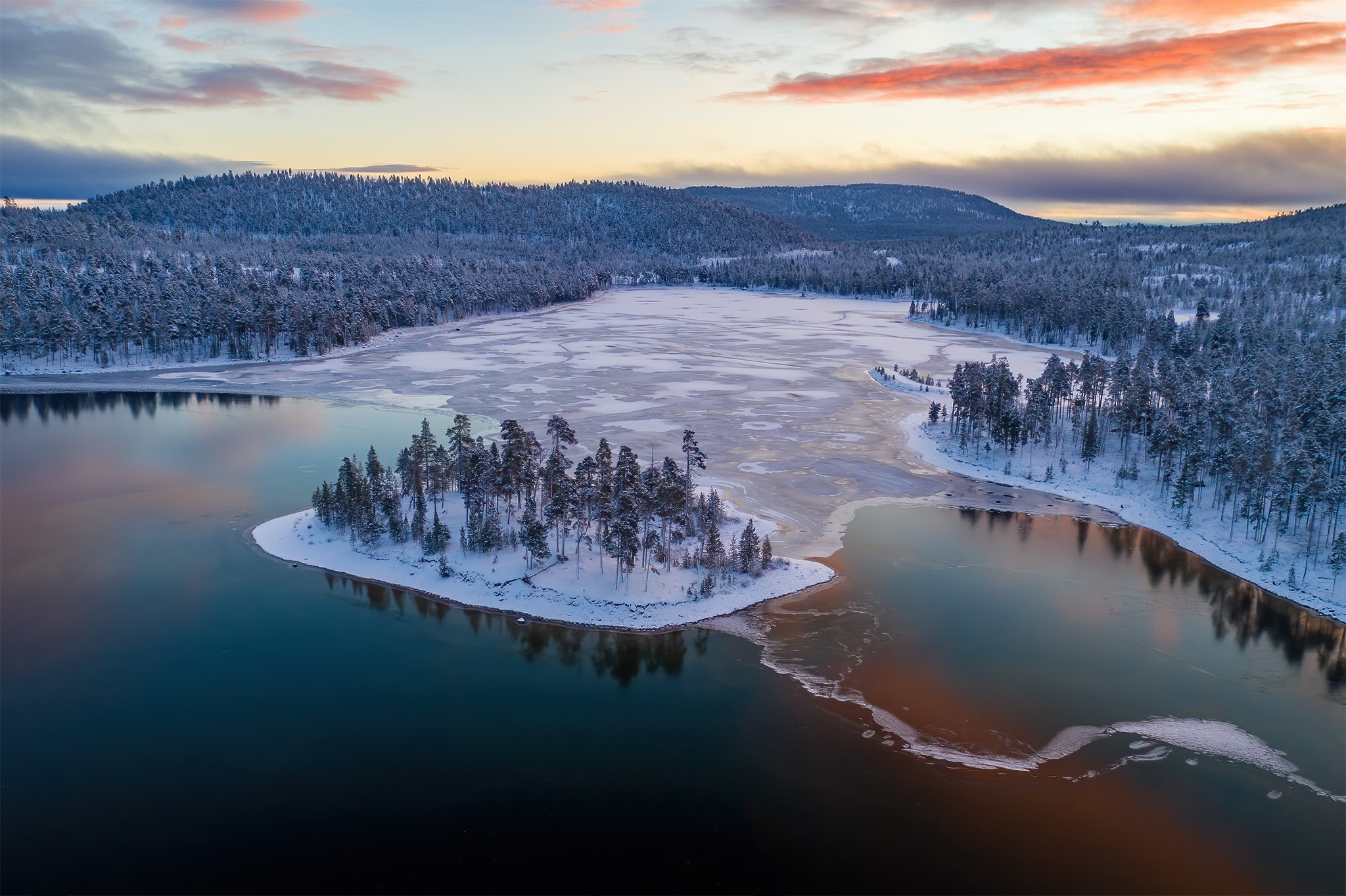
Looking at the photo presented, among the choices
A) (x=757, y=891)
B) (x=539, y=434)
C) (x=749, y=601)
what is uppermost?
(x=539, y=434)

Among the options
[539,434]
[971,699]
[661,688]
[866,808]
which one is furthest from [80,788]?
[539,434]

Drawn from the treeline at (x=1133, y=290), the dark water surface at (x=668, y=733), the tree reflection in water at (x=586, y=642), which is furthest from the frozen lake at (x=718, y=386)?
the tree reflection in water at (x=586, y=642)

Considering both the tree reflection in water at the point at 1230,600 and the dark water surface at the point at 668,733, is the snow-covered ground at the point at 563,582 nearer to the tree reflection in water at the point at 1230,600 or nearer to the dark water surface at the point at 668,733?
the dark water surface at the point at 668,733

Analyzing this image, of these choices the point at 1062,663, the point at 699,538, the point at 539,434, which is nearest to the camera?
the point at 1062,663

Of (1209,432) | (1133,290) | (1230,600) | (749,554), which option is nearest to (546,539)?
(749,554)

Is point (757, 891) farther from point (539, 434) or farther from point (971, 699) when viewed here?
point (539, 434)

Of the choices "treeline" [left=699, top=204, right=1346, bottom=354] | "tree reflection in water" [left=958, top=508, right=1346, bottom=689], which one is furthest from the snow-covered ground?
"treeline" [left=699, top=204, right=1346, bottom=354]
